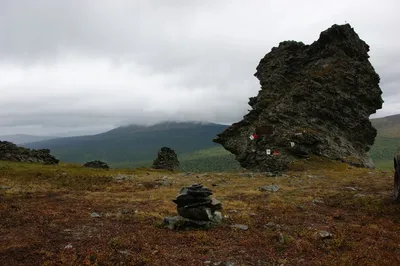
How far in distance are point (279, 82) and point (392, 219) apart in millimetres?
49020

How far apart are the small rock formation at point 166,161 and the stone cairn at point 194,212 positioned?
63289mm

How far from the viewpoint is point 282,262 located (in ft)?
47.4

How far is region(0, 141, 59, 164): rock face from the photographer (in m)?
69.8

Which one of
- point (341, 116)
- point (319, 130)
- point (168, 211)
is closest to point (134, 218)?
point (168, 211)

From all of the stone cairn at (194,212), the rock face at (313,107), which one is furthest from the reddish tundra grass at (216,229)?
the rock face at (313,107)

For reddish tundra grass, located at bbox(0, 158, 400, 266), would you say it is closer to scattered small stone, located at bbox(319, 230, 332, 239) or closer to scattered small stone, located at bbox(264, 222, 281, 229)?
scattered small stone, located at bbox(264, 222, 281, 229)

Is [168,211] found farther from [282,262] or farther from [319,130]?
[319,130]

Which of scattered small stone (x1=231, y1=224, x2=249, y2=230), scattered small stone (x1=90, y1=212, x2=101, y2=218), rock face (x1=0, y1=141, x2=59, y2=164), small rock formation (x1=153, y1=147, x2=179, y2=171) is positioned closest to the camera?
scattered small stone (x1=231, y1=224, x2=249, y2=230)

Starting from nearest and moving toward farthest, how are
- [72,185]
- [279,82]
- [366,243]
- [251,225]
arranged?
[366,243] → [251,225] → [72,185] → [279,82]

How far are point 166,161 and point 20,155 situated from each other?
33420 millimetres

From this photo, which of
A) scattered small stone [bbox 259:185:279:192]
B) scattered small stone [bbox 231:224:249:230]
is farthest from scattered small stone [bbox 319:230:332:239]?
scattered small stone [bbox 259:185:279:192]

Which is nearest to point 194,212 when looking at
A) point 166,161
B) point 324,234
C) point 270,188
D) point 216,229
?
point 216,229

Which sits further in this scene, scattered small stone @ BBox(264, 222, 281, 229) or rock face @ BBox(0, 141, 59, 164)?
rock face @ BBox(0, 141, 59, 164)

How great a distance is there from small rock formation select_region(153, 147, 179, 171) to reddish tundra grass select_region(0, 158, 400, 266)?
162 feet
